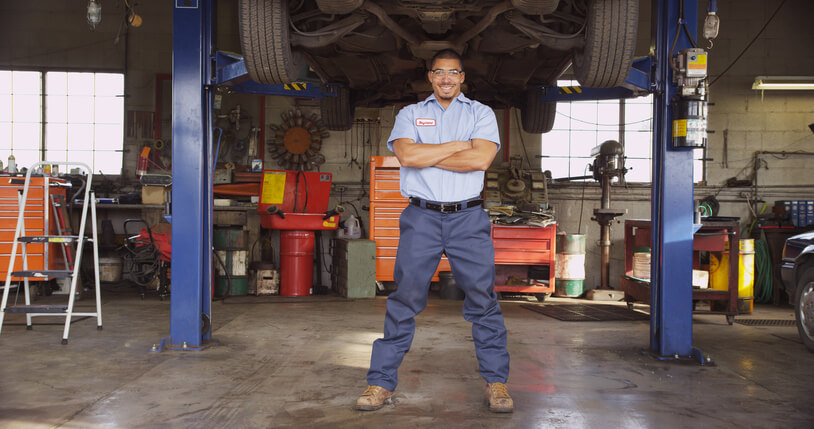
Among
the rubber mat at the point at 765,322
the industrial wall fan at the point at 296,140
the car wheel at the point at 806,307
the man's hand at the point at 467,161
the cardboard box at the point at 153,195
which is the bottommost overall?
the rubber mat at the point at 765,322

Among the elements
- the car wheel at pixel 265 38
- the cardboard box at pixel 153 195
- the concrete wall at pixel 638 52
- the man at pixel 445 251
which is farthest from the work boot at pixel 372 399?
the concrete wall at pixel 638 52

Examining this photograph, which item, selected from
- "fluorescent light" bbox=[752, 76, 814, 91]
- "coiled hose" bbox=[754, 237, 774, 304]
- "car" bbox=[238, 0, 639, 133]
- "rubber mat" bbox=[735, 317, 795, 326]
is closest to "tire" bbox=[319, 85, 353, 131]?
"car" bbox=[238, 0, 639, 133]

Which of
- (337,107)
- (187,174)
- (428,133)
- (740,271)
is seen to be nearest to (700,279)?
(740,271)

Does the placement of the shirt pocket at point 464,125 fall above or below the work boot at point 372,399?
above

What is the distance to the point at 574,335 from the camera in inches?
193

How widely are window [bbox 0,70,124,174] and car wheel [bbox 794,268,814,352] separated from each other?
8075 millimetres

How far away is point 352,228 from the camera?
7.62 metres

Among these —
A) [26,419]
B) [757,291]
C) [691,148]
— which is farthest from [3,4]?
[757,291]

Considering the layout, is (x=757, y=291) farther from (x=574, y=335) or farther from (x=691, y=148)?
(x=691, y=148)

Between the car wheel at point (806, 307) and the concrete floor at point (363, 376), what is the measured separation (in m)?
0.13

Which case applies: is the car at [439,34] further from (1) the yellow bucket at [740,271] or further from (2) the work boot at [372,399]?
(1) the yellow bucket at [740,271]

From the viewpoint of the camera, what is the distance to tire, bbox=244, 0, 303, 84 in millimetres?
3543

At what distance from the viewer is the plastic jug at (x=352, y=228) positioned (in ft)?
25.0

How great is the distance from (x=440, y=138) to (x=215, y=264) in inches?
199
